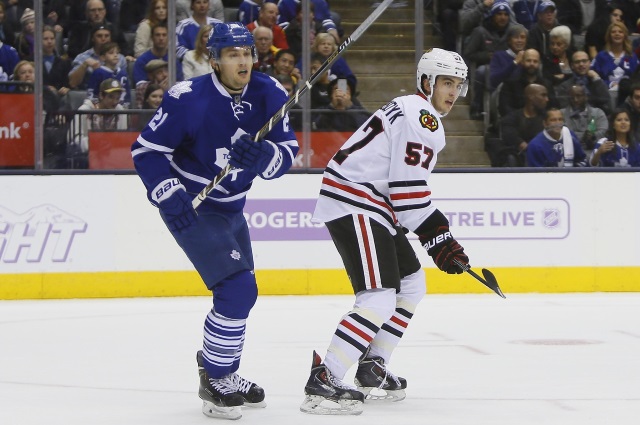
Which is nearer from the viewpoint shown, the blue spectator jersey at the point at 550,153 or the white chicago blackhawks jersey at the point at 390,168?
the white chicago blackhawks jersey at the point at 390,168

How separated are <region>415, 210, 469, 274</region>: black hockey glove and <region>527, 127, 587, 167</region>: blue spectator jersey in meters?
4.41

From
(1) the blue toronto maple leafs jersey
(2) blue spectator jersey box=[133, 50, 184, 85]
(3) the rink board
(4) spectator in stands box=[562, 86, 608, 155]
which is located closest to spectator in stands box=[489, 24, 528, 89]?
(4) spectator in stands box=[562, 86, 608, 155]

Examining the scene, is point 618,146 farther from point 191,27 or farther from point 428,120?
point 428,120

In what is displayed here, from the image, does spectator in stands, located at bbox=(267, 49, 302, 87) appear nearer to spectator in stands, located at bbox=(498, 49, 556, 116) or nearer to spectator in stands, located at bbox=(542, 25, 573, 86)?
spectator in stands, located at bbox=(498, 49, 556, 116)

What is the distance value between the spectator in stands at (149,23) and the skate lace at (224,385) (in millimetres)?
4506

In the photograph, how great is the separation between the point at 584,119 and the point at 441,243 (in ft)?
15.5

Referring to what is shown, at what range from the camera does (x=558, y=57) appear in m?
8.75

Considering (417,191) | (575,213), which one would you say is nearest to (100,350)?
(417,191)

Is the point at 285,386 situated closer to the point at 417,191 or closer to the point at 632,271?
the point at 417,191

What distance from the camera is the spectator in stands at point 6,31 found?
317 inches

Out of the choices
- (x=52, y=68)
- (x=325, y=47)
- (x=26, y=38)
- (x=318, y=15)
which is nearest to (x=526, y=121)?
(x=325, y=47)

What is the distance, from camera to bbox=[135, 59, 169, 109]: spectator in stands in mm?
8250

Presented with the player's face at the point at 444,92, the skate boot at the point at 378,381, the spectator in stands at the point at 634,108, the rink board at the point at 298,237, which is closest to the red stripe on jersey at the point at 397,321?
the skate boot at the point at 378,381

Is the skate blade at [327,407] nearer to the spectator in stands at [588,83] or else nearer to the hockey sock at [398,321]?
the hockey sock at [398,321]
